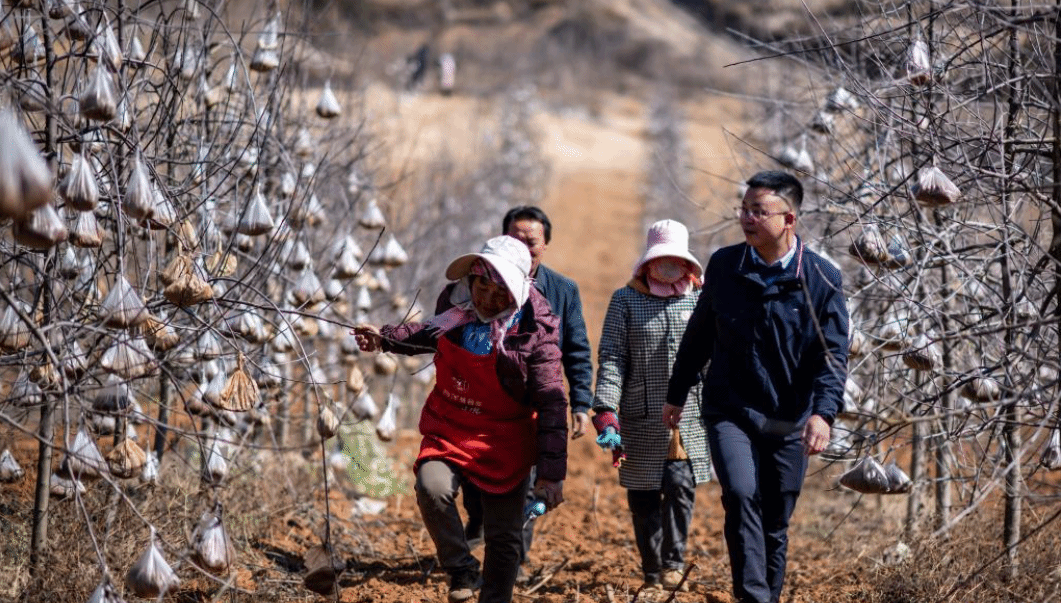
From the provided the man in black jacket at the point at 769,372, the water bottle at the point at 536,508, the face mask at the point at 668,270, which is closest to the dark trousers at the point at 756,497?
the man in black jacket at the point at 769,372

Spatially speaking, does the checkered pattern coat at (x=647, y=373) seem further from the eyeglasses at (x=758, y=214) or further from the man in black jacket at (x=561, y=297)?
the eyeglasses at (x=758, y=214)

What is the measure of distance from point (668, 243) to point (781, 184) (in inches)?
33.0

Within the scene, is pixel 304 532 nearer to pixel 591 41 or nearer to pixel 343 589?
pixel 343 589

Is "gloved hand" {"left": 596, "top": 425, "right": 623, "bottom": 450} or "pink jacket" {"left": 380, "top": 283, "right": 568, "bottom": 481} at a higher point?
"pink jacket" {"left": 380, "top": 283, "right": 568, "bottom": 481}

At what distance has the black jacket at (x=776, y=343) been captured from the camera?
3965 millimetres

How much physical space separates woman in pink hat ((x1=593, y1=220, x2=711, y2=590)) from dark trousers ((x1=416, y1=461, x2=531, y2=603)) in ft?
2.68

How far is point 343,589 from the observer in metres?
5.05

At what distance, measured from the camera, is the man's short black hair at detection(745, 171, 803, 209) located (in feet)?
13.2

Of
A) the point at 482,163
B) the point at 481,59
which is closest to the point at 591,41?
the point at 481,59

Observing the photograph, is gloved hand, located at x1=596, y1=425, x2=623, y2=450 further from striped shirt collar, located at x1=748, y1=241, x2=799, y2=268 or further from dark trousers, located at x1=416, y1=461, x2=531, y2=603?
striped shirt collar, located at x1=748, y1=241, x2=799, y2=268

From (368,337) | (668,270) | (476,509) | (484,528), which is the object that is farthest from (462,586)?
(668,270)

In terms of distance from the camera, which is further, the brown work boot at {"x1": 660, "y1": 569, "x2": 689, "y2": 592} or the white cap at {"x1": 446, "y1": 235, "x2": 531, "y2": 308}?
the brown work boot at {"x1": 660, "y1": 569, "x2": 689, "y2": 592}

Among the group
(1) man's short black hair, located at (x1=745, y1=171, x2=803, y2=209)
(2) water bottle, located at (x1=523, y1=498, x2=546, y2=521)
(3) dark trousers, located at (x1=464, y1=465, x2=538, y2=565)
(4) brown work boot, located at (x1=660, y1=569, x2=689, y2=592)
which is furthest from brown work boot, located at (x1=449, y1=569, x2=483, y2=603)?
(1) man's short black hair, located at (x1=745, y1=171, x2=803, y2=209)

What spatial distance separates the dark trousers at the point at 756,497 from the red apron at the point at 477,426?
0.66 m
